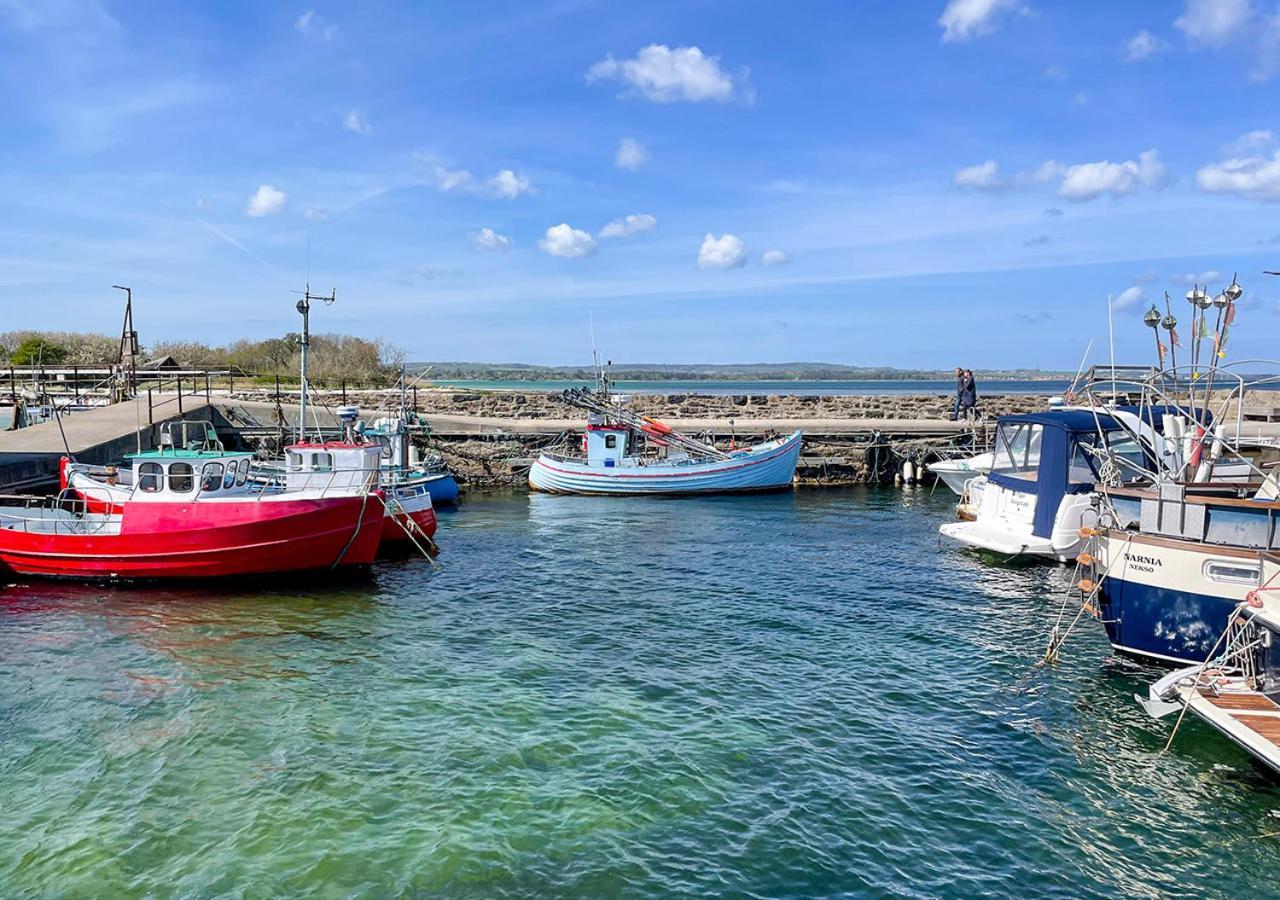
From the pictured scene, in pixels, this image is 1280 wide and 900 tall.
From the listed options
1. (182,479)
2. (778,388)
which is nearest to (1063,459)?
Answer: (182,479)

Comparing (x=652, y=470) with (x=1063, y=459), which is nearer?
(x=1063, y=459)

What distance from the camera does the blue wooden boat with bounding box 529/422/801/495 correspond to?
106 ft

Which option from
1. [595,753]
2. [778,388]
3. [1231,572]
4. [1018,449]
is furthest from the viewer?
[778,388]

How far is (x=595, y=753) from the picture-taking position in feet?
33.1

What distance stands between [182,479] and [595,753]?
40.7 feet

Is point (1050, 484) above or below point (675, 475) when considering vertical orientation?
above

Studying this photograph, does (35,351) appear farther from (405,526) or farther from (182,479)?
(405,526)

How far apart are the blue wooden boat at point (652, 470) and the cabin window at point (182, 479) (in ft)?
53.1

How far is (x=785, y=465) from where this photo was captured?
1331 inches

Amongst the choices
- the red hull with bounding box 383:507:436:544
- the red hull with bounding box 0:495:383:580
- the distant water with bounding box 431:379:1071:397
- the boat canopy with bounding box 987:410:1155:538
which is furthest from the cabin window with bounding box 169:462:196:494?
the distant water with bounding box 431:379:1071:397

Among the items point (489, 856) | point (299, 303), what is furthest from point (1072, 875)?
point (299, 303)

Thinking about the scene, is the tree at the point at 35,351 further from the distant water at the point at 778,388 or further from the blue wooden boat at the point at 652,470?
the blue wooden boat at the point at 652,470

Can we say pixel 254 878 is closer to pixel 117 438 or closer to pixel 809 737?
pixel 809 737

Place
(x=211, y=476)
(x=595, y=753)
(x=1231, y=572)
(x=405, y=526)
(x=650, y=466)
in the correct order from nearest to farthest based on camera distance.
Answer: (x=595, y=753), (x=1231, y=572), (x=211, y=476), (x=405, y=526), (x=650, y=466)
